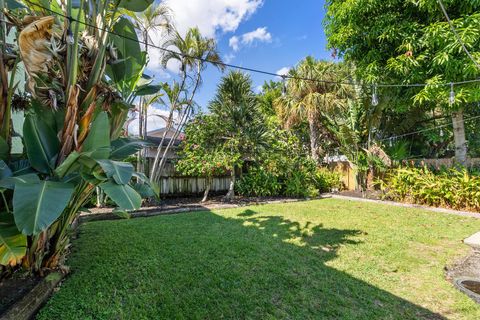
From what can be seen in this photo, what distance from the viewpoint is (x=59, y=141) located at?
2660mm

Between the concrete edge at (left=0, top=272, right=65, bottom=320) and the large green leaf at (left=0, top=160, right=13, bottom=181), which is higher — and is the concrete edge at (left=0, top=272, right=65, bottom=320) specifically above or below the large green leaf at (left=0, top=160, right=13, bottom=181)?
Answer: below

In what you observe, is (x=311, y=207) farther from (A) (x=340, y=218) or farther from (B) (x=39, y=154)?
(B) (x=39, y=154)

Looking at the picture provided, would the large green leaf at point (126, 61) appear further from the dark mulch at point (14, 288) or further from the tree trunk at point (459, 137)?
the tree trunk at point (459, 137)

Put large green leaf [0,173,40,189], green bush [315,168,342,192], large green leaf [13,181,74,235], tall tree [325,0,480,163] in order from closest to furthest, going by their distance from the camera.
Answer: large green leaf [13,181,74,235] < large green leaf [0,173,40,189] < tall tree [325,0,480,163] < green bush [315,168,342,192]

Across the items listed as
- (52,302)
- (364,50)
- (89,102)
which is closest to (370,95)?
(364,50)

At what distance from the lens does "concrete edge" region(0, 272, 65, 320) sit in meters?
2.03

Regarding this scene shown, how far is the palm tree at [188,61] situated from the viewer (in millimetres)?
7391

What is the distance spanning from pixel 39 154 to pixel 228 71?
711 cm

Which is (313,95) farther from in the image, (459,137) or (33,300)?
(33,300)

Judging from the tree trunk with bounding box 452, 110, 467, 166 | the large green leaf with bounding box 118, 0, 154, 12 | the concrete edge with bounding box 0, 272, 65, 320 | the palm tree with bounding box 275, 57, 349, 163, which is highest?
A: the palm tree with bounding box 275, 57, 349, 163

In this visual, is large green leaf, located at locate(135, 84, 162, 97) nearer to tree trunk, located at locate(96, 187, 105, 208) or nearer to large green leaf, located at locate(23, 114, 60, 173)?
large green leaf, located at locate(23, 114, 60, 173)

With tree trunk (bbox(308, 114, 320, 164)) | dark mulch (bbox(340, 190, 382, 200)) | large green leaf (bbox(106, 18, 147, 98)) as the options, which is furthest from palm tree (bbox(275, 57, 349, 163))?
large green leaf (bbox(106, 18, 147, 98))

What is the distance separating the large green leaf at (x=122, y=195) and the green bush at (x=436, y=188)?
8979mm

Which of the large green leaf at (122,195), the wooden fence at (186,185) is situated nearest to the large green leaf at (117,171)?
the large green leaf at (122,195)
